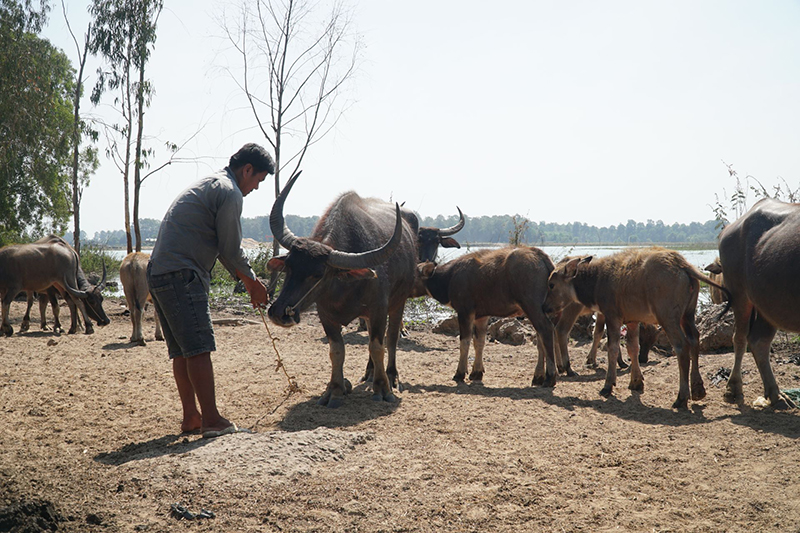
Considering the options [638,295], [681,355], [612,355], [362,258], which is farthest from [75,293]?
[681,355]

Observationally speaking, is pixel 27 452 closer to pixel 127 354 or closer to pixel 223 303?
pixel 127 354

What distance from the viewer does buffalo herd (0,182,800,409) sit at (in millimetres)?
6465

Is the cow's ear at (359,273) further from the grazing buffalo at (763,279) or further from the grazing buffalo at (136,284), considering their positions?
the grazing buffalo at (136,284)

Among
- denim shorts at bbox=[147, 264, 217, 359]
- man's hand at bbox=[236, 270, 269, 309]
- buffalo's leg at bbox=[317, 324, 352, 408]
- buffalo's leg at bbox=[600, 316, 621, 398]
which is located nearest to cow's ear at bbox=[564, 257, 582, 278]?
buffalo's leg at bbox=[600, 316, 621, 398]

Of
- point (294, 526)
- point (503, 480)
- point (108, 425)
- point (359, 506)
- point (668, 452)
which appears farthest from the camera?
point (108, 425)

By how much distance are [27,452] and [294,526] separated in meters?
2.72

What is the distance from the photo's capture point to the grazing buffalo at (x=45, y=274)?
45.0 ft

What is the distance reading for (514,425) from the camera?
6.07 m

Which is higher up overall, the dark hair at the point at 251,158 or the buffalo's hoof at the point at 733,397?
the dark hair at the point at 251,158

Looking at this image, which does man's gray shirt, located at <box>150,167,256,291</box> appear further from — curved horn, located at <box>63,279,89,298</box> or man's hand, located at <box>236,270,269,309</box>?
curved horn, located at <box>63,279,89,298</box>

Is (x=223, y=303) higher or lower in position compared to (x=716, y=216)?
lower

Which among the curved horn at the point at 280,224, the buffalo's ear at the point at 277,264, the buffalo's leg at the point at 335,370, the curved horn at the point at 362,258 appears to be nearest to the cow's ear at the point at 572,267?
the curved horn at the point at 362,258

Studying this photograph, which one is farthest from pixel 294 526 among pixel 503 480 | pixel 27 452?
pixel 27 452

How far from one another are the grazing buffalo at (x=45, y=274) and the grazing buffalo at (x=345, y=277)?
27.9 ft
